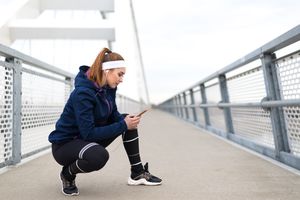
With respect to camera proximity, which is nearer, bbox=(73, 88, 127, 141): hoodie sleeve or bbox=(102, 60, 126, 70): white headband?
bbox=(73, 88, 127, 141): hoodie sleeve

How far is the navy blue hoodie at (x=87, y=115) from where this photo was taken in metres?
→ 1.39

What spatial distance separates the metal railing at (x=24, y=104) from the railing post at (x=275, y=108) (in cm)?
187

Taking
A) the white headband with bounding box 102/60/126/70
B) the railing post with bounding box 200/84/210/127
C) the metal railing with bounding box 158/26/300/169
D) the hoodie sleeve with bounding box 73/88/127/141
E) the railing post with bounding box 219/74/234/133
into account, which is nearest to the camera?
the hoodie sleeve with bounding box 73/88/127/141

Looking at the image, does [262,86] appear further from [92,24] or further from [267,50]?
[92,24]

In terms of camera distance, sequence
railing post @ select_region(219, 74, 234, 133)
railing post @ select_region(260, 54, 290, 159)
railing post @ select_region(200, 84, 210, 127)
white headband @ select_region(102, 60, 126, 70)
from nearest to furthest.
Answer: white headband @ select_region(102, 60, 126, 70) → railing post @ select_region(260, 54, 290, 159) → railing post @ select_region(219, 74, 234, 133) → railing post @ select_region(200, 84, 210, 127)

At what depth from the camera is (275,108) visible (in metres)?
2.25

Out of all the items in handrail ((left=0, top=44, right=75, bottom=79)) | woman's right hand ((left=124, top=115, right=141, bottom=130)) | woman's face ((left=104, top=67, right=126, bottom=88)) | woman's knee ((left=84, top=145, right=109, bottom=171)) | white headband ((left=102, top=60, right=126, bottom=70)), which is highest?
handrail ((left=0, top=44, right=75, bottom=79))

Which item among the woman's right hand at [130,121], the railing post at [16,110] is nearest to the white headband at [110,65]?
the woman's right hand at [130,121]

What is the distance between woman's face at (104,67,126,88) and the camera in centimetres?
150

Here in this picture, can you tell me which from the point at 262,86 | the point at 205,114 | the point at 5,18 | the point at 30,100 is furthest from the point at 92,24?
the point at 262,86

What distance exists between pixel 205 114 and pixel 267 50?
3123 millimetres

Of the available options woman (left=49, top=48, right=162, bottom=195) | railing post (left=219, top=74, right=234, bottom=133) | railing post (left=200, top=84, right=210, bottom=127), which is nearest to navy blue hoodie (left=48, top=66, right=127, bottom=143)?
woman (left=49, top=48, right=162, bottom=195)

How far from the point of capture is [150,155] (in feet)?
9.15

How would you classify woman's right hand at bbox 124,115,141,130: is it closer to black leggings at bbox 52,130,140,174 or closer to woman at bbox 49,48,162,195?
woman at bbox 49,48,162,195
